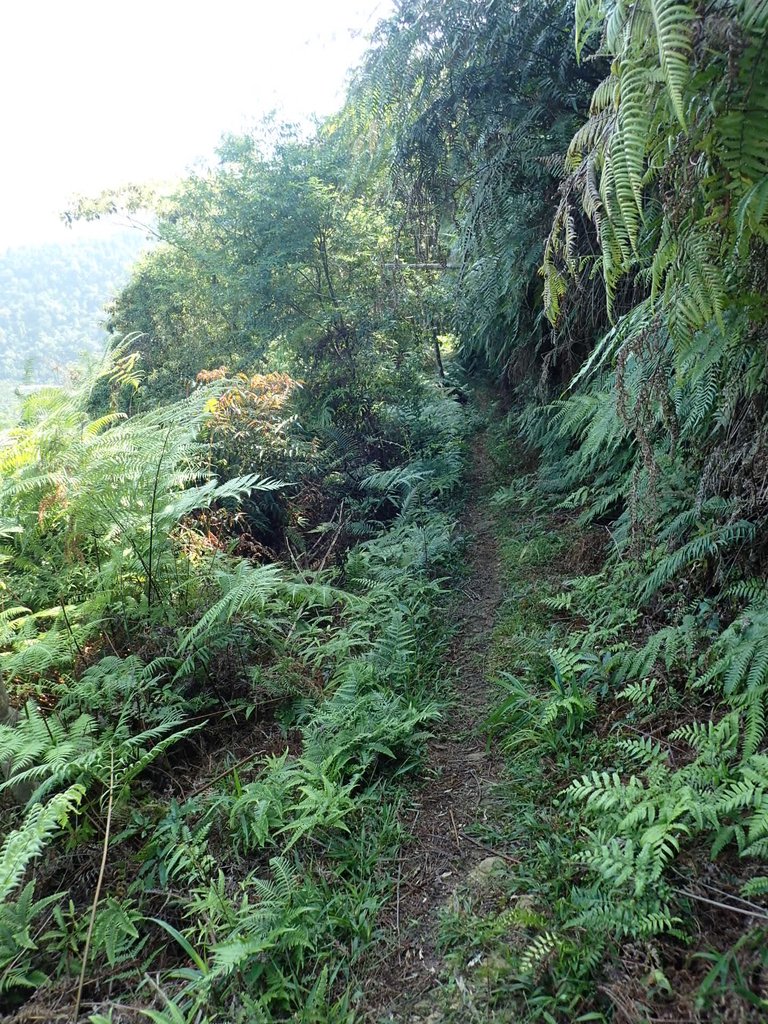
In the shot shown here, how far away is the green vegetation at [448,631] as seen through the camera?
173 cm

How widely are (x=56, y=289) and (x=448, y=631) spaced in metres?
22.2

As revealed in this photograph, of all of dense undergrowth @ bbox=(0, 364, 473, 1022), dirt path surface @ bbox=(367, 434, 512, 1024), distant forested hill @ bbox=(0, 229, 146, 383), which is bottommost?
dirt path surface @ bbox=(367, 434, 512, 1024)

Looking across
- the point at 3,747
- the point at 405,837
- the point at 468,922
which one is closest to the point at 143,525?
the point at 3,747

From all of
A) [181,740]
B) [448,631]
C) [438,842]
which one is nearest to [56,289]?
[448,631]

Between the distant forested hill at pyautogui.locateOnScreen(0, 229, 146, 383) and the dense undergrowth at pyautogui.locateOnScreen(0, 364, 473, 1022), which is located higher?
the distant forested hill at pyautogui.locateOnScreen(0, 229, 146, 383)

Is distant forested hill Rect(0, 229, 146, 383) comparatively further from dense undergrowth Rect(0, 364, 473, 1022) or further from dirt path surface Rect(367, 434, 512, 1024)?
dirt path surface Rect(367, 434, 512, 1024)

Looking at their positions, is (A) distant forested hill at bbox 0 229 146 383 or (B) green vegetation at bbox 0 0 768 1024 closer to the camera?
(B) green vegetation at bbox 0 0 768 1024

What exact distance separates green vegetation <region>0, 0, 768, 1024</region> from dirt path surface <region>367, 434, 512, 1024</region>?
0.17 ft

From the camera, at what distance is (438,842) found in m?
2.35

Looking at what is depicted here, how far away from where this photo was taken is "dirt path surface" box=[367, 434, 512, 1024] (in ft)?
5.94

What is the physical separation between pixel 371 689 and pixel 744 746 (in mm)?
1745

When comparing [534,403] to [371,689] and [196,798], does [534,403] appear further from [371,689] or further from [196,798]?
[196,798]

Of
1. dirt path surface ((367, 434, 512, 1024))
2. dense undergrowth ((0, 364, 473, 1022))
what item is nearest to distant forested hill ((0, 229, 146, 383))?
dense undergrowth ((0, 364, 473, 1022))

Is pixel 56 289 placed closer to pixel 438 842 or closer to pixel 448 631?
pixel 448 631
